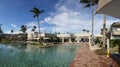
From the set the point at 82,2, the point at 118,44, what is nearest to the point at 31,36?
the point at 82,2

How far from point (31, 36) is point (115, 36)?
70.8 meters

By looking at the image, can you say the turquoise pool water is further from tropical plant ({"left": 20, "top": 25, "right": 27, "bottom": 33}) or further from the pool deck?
tropical plant ({"left": 20, "top": 25, "right": 27, "bottom": 33})

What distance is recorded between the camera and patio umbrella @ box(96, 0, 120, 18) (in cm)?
257

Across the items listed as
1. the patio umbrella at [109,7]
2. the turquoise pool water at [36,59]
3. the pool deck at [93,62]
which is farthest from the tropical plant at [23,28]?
the patio umbrella at [109,7]

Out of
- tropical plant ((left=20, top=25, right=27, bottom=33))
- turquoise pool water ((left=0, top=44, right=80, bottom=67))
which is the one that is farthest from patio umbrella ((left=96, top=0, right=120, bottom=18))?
tropical plant ((left=20, top=25, right=27, bottom=33))

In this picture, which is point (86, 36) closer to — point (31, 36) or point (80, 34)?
point (80, 34)

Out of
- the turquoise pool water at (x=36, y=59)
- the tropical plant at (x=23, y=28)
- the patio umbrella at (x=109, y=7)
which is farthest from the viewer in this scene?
the tropical plant at (x=23, y=28)

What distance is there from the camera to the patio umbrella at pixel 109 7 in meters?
2.57

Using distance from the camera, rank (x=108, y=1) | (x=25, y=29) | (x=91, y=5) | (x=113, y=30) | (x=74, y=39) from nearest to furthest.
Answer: (x=108, y=1) → (x=113, y=30) → (x=91, y=5) → (x=74, y=39) → (x=25, y=29)

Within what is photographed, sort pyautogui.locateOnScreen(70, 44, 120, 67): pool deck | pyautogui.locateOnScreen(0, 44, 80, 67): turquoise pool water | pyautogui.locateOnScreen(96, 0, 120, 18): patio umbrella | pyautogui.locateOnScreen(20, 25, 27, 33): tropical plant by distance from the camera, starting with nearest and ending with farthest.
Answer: pyautogui.locateOnScreen(96, 0, 120, 18): patio umbrella
pyautogui.locateOnScreen(70, 44, 120, 67): pool deck
pyautogui.locateOnScreen(0, 44, 80, 67): turquoise pool water
pyautogui.locateOnScreen(20, 25, 27, 33): tropical plant

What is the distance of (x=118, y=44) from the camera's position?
2417 centimetres

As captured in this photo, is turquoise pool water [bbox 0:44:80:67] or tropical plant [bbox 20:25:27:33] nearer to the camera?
turquoise pool water [bbox 0:44:80:67]

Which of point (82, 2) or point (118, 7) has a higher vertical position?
point (82, 2)

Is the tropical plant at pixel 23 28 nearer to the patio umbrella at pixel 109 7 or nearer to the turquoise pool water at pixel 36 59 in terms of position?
the turquoise pool water at pixel 36 59
